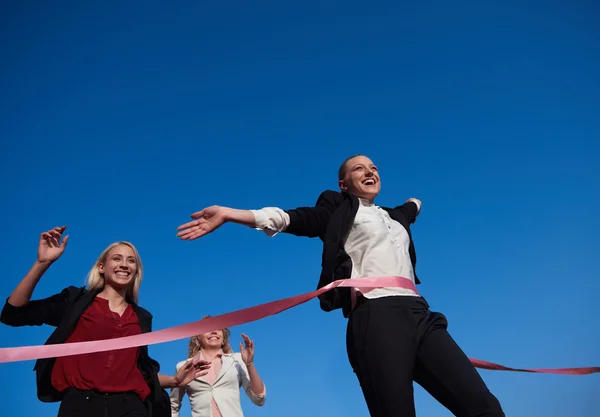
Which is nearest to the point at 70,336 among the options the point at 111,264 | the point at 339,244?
the point at 111,264

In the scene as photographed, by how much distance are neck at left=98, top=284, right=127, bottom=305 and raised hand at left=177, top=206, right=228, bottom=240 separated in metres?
1.20

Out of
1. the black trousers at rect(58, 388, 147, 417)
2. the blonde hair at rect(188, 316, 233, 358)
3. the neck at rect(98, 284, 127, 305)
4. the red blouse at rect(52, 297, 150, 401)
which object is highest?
the blonde hair at rect(188, 316, 233, 358)

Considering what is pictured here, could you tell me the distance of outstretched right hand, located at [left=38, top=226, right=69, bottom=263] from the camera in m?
3.75

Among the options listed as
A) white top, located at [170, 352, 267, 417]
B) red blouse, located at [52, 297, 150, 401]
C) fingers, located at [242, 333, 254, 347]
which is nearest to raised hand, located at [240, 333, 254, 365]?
fingers, located at [242, 333, 254, 347]

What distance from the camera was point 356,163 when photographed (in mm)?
4102

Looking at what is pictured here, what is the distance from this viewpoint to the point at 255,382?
587 centimetres

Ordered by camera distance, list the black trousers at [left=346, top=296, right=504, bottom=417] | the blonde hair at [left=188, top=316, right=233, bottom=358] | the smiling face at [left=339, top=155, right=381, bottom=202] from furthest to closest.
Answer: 1. the blonde hair at [left=188, top=316, right=233, bottom=358]
2. the smiling face at [left=339, top=155, right=381, bottom=202]
3. the black trousers at [left=346, top=296, right=504, bottom=417]

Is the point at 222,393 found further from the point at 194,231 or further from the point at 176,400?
the point at 194,231

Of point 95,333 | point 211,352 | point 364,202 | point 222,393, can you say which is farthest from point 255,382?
point 364,202

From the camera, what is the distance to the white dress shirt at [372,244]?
3336 mm

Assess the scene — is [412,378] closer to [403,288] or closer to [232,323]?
[403,288]

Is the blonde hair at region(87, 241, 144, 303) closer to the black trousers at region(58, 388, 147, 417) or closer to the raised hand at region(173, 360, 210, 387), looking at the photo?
the raised hand at region(173, 360, 210, 387)

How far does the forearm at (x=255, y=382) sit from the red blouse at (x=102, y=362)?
212cm

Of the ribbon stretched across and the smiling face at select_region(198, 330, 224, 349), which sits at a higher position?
the smiling face at select_region(198, 330, 224, 349)
